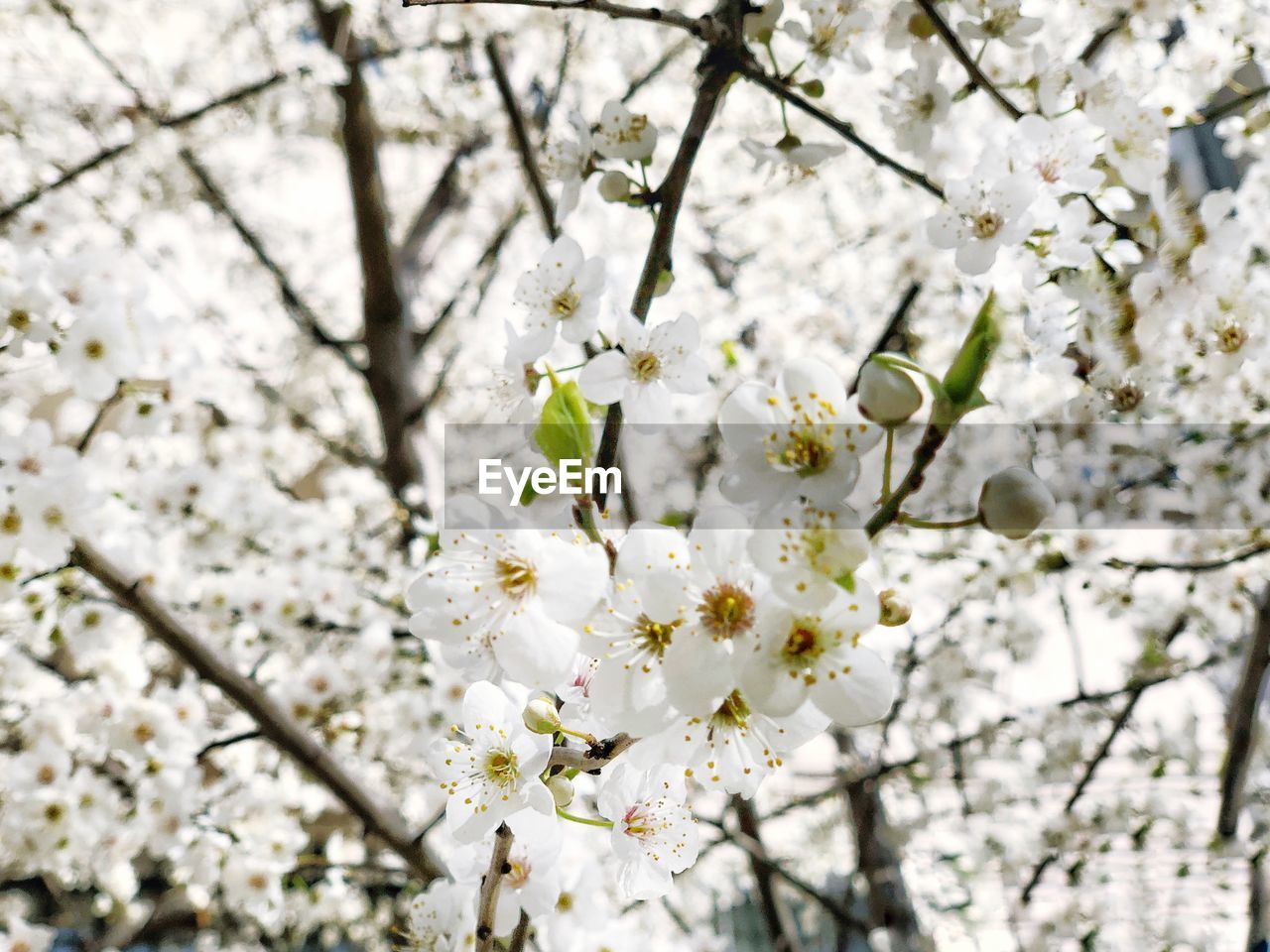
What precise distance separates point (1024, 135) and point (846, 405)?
69 centimetres

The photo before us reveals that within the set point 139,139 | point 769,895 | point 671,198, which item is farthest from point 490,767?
point 139,139

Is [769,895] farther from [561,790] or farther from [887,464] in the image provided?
[887,464]

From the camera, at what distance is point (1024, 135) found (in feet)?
3.64

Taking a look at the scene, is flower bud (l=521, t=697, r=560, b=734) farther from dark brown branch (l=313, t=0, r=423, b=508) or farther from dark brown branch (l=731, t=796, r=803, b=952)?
dark brown branch (l=313, t=0, r=423, b=508)

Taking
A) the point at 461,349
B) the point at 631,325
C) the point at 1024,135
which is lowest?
the point at 631,325

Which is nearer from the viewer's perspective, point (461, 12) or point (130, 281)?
point (130, 281)

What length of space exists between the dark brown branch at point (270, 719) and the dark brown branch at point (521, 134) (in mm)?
1389

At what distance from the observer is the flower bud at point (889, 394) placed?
1.90ft

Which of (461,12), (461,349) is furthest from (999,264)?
(461,349)

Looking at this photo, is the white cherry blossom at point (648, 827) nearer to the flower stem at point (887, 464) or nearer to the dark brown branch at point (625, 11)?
the flower stem at point (887, 464)

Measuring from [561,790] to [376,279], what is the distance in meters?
2.95

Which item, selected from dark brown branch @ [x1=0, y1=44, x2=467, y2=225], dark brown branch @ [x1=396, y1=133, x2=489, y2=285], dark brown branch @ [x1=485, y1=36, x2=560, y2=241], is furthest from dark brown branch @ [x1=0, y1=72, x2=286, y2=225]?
dark brown branch @ [x1=396, y1=133, x2=489, y2=285]

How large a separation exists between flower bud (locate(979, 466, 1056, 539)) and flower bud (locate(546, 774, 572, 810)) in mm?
405

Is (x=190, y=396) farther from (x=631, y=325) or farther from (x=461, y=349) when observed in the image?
(x=461, y=349)
